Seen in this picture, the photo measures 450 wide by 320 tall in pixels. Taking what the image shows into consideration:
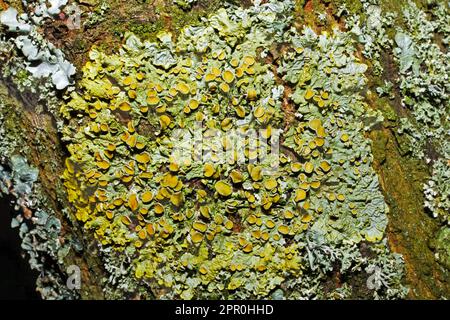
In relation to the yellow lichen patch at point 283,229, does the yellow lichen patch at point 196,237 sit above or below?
below

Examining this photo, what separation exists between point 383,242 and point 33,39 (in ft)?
4.46

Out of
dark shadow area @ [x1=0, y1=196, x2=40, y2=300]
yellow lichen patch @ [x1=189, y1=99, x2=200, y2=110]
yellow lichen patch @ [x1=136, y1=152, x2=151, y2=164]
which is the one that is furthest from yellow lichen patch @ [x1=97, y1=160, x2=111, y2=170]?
dark shadow area @ [x1=0, y1=196, x2=40, y2=300]

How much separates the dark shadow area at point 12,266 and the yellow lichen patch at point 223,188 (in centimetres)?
205

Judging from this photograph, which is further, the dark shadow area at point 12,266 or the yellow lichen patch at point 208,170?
the dark shadow area at point 12,266

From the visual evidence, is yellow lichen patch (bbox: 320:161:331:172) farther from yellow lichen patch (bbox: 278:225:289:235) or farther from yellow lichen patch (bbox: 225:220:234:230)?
yellow lichen patch (bbox: 225:220:234:230)

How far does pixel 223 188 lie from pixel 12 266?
2.22 m

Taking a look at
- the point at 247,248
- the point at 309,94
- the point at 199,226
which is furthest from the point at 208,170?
the point at 309,94

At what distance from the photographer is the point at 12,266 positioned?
3.39 meters

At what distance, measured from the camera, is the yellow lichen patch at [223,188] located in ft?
5.64

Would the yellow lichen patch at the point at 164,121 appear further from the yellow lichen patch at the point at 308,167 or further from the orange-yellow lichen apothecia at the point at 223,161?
the yellow lichen patch at the point at 308,167

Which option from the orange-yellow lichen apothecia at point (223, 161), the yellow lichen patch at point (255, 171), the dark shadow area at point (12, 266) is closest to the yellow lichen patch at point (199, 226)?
the orange-yellow lichen apothecia at point (223, 161)

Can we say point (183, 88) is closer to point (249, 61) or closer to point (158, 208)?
point (249, 61)

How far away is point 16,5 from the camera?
5.82 feet

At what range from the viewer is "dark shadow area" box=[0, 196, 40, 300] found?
3.32 metres
